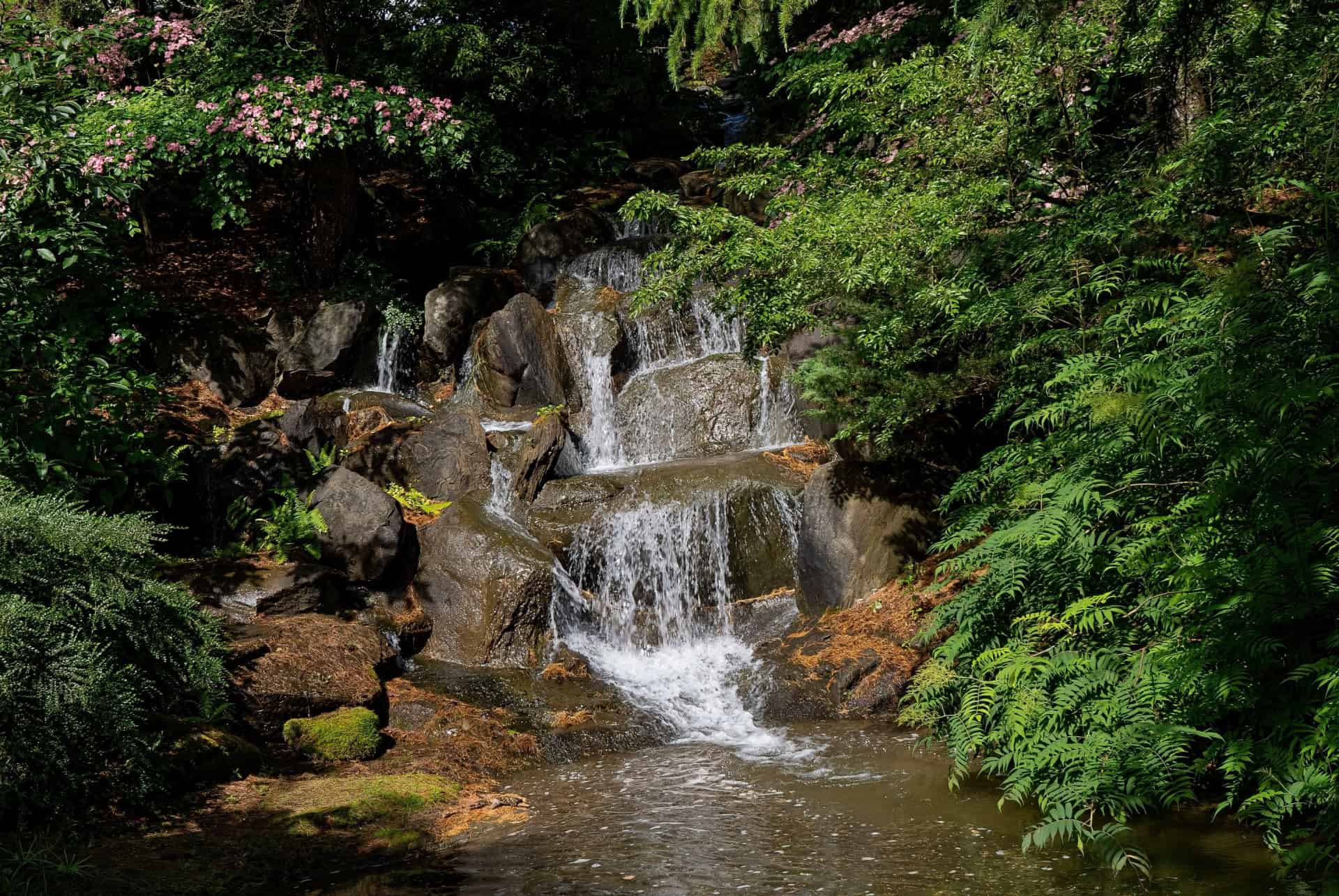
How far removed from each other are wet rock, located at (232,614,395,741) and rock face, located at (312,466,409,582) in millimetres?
1076

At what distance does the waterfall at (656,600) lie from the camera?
8.90m

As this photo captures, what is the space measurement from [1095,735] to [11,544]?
6045 mm

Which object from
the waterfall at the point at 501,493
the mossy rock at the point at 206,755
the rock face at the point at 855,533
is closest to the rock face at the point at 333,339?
the waterfall at the point at 501,493

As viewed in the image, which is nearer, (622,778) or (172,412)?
(622,778)

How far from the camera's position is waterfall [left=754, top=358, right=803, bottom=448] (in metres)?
11.9

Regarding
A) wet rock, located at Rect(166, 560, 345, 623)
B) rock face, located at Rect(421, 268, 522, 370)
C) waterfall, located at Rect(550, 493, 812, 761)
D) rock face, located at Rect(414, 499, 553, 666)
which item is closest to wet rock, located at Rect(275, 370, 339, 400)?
rock face, located at Rect(421, 268, 522, 370)

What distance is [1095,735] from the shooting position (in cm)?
491

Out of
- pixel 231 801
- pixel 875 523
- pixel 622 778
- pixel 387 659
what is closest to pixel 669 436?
pixel 875 523

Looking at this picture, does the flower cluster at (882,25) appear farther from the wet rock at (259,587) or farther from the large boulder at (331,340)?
the wet rock at (259,587)

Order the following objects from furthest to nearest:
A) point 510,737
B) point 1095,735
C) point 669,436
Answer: point 669,436
point 510,737
point 1095,735

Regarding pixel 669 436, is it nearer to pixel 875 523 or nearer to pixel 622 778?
pixel 875 523

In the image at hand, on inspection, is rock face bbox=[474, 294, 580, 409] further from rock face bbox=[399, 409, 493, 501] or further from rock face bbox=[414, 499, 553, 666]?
rock face bbox=[414, 499, 553, 666]

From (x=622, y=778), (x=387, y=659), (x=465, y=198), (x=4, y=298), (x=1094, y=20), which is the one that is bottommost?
(x=622, y=778)

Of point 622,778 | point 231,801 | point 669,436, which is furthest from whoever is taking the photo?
point 669,436
